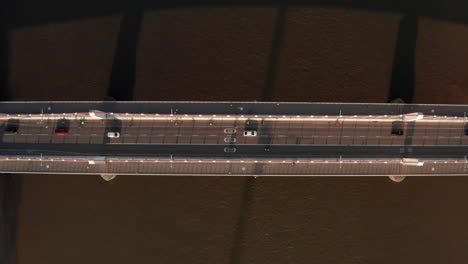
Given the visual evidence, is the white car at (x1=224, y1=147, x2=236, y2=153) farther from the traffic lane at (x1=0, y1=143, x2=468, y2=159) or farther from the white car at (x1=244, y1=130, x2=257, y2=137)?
the white car at (x1=244, y1=130, x2=257, y2=137)

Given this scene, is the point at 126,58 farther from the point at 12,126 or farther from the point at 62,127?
the point at 12,126

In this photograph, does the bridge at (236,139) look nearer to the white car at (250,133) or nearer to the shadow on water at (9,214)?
the white car at (250,133)

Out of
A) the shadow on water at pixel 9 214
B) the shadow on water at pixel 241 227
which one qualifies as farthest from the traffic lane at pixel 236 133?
the shadow on water at pixel 241 227

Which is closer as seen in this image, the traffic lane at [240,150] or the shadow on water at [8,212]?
the traffic lane at [240,150]

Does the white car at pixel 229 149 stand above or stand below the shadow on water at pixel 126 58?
below

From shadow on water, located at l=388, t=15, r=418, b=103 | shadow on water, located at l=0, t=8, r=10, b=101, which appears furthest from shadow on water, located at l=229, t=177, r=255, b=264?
shadow on water, located at l=0, t=8, r=10, b=101

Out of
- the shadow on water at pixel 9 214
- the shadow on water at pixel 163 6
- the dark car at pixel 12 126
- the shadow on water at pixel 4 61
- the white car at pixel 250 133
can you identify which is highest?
the shadow on water at pixel 163 6

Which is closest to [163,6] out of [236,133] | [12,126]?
[236,133]

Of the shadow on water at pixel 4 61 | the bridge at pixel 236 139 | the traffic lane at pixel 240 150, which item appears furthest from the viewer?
the shadow on water at pixel 4 61
